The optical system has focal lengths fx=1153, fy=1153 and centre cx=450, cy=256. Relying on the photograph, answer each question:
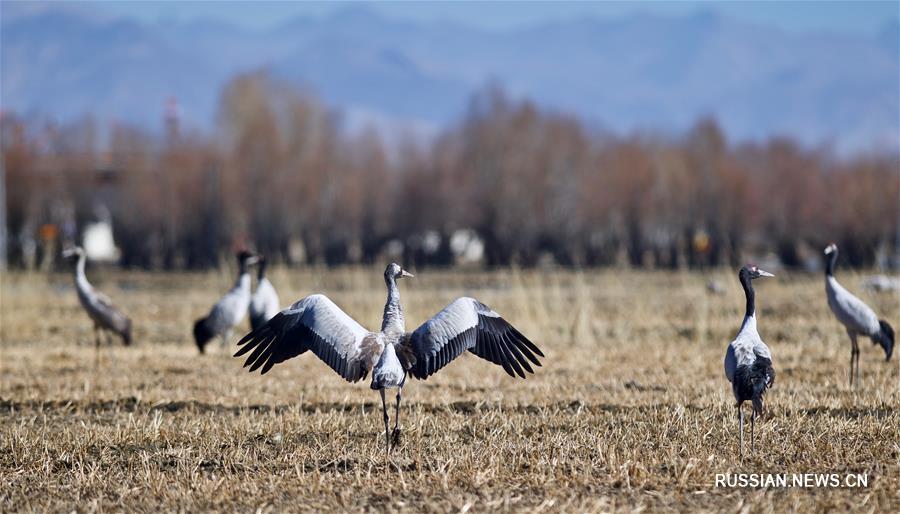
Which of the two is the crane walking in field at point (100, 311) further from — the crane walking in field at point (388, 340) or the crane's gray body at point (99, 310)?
the crane walking in field at point (388, 340)

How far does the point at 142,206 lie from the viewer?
156 ft

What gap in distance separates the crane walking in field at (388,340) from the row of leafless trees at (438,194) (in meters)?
30.1

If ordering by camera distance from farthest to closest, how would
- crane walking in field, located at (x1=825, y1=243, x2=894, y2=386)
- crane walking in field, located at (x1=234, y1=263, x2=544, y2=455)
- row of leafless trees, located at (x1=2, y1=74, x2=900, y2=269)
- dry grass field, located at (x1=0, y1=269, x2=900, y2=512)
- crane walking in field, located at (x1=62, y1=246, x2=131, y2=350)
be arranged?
row of leafless trees, located at (x1=2, y1=74, x2=900, y2=269) < crane walking in field, located at (x1=62, y1=246, x2=131, y2=350) < crane walking in field, located at (x1=825, y1=243, x2=894, y2=386) < crane walking in field, located at (x1=234, y1=263, x2=544, y2=455) < dry grass field, located at (x1=0, y1=269, x2=900, y2=512)

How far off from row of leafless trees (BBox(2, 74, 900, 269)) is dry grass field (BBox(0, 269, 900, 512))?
26.0 m

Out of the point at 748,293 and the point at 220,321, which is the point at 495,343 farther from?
the point at 220,321

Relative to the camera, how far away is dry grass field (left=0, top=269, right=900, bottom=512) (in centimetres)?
614

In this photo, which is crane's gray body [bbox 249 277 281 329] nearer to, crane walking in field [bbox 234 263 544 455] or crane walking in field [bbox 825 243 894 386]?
crane walking in field [bbox 234 263 544 455]

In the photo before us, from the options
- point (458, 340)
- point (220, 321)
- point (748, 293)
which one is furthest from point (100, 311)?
point (748, 293)

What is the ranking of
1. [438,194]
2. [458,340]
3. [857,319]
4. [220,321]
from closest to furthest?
1. [458,340]
2. [857,319]
3. [220,321]
4. [438,194]

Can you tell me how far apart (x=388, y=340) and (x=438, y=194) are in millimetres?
40987

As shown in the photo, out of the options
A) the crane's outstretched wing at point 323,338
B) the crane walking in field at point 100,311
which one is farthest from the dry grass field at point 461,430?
the crane's outstretched wing at point 323,338

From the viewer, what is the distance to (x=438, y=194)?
48.5 metres

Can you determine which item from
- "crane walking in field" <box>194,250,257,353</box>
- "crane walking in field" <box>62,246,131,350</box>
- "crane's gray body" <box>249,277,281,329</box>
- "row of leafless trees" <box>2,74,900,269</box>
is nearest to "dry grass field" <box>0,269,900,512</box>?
"crane walking in field" <box>62,246,131,350</box>

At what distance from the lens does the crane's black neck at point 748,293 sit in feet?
26.1
